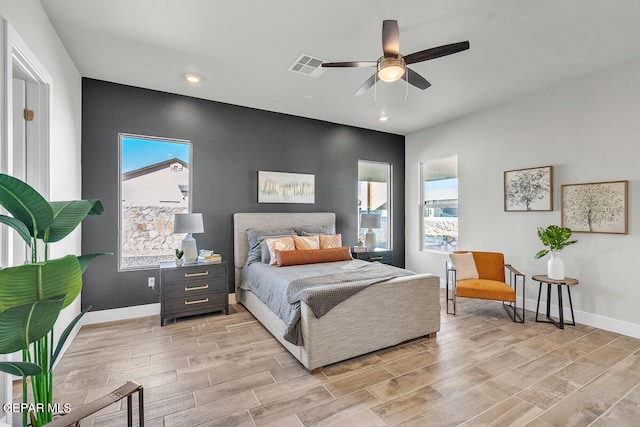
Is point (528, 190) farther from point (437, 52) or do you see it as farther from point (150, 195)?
point (150, 195)

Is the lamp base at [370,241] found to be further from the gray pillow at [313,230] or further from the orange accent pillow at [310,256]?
the orange accent pillow at [310,256]

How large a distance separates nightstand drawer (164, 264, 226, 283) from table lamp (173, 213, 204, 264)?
0.47ft

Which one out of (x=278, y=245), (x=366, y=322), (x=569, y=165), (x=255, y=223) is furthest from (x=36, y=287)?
(x=569, y=165)

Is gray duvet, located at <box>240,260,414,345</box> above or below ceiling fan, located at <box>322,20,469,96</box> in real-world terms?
below

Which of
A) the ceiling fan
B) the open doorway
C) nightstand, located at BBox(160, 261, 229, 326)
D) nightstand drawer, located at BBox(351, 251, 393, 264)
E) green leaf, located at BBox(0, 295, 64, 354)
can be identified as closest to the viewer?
green leaf, located at BBox(0, 295, 64, 354)

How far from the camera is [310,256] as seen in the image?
3811 mm

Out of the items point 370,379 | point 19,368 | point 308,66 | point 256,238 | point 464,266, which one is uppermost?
point 308,66

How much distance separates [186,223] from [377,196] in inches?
137

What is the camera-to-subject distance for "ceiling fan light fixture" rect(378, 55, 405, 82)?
2.14m

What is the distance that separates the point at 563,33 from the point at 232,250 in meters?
4.34

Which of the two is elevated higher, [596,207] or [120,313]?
[596,207]

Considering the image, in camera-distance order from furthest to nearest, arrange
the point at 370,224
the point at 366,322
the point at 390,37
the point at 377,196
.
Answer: the point at 377,196 → the point at 370,224 → the point at 366,322 → the point at 390,37

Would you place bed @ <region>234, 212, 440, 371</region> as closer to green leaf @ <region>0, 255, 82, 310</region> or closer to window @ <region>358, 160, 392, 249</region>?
green leaf @ <region>0, 255, 82, 310</region>

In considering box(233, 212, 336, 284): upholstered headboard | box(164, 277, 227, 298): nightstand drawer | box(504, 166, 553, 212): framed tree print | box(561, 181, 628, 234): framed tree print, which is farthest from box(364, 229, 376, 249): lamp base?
box(561, 181, 628, 234): framed tree print
